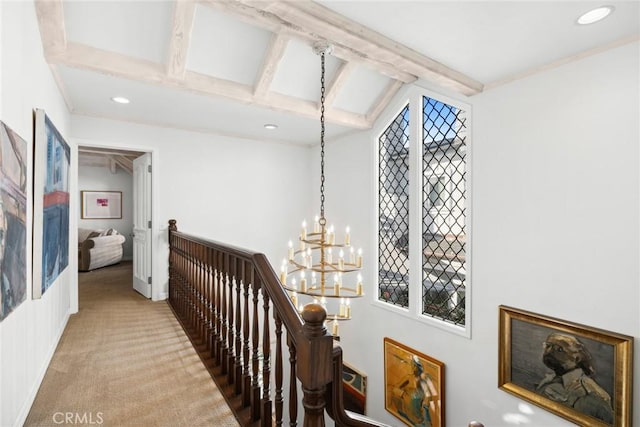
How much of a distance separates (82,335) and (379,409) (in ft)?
11.1

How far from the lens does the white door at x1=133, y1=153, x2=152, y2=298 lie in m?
4.04

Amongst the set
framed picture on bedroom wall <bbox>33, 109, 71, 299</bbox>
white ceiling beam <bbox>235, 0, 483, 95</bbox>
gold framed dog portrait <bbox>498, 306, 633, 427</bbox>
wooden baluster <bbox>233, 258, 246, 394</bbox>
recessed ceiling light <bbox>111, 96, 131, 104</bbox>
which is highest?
white ceiling beam <bbox>235, 0, 483, 95</bbox>

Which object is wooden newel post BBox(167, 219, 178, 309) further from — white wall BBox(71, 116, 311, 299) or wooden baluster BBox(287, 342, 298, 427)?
wooden baluster BBox(287, 342, 298, 427)

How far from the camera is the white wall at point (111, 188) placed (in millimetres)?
7520

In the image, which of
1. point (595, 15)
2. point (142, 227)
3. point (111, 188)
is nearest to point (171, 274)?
point (142, 227)

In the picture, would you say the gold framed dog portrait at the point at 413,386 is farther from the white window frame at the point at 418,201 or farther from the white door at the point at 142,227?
the white door at the point at 142,227

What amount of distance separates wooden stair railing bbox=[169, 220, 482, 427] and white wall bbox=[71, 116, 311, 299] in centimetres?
104

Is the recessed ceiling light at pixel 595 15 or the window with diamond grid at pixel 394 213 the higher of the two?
the recessed ceiling light at pixel 595 15

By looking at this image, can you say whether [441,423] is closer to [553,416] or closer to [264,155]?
[553,416]

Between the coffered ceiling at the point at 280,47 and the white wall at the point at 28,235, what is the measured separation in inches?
13.6

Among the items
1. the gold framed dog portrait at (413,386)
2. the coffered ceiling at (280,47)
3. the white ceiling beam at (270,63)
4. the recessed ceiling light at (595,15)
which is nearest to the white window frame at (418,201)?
the coffered ceiling at (280,47)

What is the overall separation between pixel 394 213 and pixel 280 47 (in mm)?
2350

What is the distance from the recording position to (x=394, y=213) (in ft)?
13.4

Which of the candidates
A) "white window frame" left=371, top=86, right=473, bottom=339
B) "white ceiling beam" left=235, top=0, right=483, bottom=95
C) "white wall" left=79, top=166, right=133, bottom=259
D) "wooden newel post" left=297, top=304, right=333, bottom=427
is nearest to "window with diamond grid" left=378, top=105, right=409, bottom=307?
"white window frame" left=371, top=86, right=473, bottom=339
